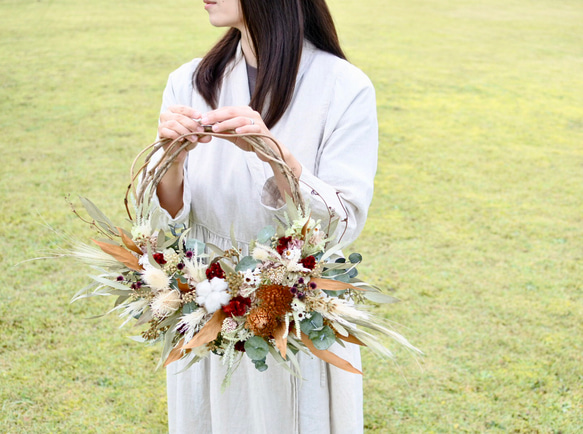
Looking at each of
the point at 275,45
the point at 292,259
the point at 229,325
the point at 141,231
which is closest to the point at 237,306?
the point at 229,325

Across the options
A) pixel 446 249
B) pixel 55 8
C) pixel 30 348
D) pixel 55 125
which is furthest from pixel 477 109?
pixel 55 8

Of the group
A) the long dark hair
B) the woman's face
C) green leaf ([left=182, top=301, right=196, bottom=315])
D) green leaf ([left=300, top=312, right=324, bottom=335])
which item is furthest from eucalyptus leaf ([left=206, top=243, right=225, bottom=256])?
the woman's face

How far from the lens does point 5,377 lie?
2936 mm

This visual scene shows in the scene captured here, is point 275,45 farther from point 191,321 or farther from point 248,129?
point 191,321

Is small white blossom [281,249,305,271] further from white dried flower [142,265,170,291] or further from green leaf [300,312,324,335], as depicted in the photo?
white dried flower [142,265,170,291]

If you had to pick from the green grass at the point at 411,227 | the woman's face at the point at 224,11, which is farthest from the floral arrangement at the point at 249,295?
the green grass at the point at 411,227

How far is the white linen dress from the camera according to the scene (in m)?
1.50

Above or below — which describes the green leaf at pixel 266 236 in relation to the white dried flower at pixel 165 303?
above

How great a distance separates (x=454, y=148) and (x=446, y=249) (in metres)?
2.44

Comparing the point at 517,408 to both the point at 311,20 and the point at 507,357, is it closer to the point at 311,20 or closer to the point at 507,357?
the point at 507,357

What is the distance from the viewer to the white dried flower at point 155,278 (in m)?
1.24

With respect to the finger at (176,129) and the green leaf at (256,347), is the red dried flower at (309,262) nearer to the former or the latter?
the green leaf at (256,347)

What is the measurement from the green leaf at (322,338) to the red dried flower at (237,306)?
142 millimetres

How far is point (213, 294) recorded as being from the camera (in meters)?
1.23
